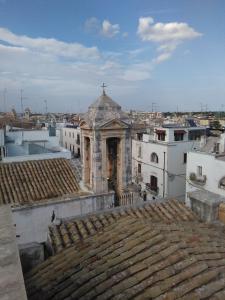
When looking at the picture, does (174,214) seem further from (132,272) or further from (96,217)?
(132,272)

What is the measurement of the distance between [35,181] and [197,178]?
1404cm

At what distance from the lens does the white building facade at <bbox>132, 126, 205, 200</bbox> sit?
2688cm

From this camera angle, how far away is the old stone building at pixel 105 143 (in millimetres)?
11180

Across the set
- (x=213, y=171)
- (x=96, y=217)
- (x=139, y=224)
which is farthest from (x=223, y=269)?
(x=213, y=171)

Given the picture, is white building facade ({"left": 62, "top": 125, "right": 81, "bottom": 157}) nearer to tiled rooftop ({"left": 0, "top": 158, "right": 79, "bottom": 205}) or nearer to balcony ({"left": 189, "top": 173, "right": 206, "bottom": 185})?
balcony ({"left": 189, "top": 173, "right": 206, "bottom": 185})

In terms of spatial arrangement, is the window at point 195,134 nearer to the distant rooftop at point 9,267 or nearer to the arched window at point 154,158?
the arched window at point 154,158

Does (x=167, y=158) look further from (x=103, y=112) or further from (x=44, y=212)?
(x=44, y=212)

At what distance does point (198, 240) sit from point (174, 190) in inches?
896

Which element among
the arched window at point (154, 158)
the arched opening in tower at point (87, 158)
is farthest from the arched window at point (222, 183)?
the arched opening in tower at point (87, 158)

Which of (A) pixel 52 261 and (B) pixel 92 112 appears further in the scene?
(B) pixel 92 112

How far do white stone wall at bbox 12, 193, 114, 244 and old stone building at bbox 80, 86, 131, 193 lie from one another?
57 centimetres

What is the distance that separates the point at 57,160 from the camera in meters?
15.2

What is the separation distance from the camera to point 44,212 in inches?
461

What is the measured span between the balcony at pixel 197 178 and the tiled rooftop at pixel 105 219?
46.6 ft
